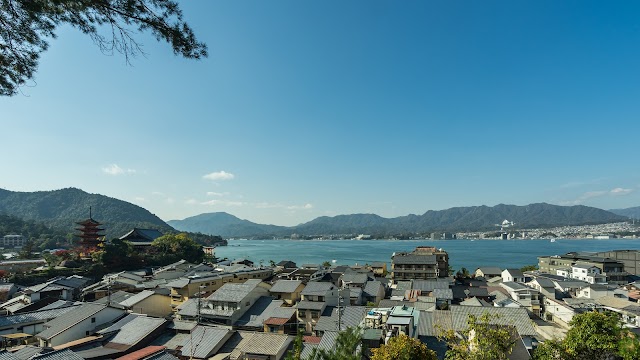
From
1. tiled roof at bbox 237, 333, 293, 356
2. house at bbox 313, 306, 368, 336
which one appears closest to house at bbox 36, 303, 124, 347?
tiled roof at bbox 237, 333, 293, 356

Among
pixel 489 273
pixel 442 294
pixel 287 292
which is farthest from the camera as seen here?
pixel 489 273

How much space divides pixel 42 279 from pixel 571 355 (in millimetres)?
42819

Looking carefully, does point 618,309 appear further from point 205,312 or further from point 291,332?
point 205,312

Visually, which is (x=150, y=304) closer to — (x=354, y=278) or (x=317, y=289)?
(x=317, y=289)

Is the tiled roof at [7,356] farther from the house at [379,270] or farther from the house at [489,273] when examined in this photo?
the house at [489,273]

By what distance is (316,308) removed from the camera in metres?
19.4

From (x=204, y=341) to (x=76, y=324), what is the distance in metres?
7.10

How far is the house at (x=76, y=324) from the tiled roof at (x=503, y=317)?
1815 cm

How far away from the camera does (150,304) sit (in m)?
22.0

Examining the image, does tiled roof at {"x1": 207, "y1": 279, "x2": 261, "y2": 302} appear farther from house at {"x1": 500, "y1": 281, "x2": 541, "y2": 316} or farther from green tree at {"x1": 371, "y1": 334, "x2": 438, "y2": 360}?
house at {"x1": 500, "y1": 281, "x2": 541, "y2": 316}

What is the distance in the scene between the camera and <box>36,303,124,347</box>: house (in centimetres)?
1596

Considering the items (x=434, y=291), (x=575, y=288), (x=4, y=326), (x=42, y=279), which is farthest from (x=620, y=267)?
(x=42, y=279)

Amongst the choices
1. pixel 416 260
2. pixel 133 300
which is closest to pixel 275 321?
pixel 133 300

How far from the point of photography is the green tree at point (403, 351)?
30.7 feet
